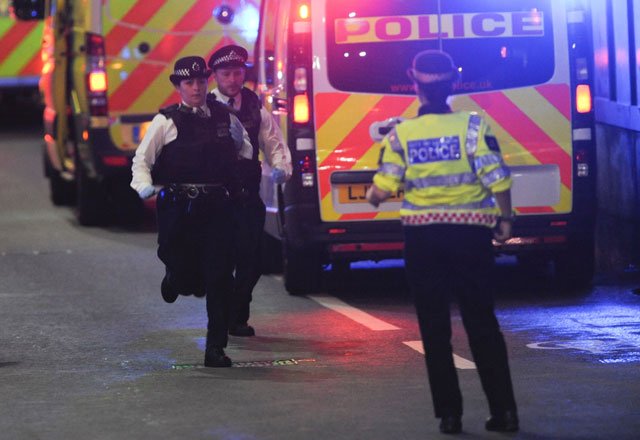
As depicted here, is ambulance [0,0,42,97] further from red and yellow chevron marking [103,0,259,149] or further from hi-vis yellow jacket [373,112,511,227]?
hi-vis yellow jacket [373,112,511,227]

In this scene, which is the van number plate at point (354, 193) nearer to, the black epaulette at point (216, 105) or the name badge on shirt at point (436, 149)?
the black epaulette at point (216, 105)

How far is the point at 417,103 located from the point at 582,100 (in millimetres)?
1042

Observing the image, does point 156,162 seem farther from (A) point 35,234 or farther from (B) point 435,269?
(A) point 35,234

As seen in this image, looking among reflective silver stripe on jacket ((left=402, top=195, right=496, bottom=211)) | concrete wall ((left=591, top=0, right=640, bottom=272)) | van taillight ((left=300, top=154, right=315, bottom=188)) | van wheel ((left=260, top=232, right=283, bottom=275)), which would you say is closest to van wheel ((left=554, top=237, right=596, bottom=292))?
concrete wall ((left=591, top=0, right=640, bottom=272))

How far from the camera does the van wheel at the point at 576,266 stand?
1131 cm

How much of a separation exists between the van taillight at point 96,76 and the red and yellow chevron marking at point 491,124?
449cm

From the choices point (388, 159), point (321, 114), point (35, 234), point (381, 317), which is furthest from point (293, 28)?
point (35, 234)

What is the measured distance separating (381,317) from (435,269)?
362 cm

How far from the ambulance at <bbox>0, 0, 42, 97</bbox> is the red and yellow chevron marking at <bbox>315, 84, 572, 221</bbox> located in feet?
44.2

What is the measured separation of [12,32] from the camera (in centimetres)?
2375

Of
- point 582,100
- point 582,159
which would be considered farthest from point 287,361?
point 582,100

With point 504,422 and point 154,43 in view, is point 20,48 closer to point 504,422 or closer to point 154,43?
point 154,43

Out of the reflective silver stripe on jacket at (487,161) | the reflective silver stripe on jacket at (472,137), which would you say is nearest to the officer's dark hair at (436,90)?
the reflective silver stripe on jacket at (472,137)

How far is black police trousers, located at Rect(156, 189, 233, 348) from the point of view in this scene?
876 cm
